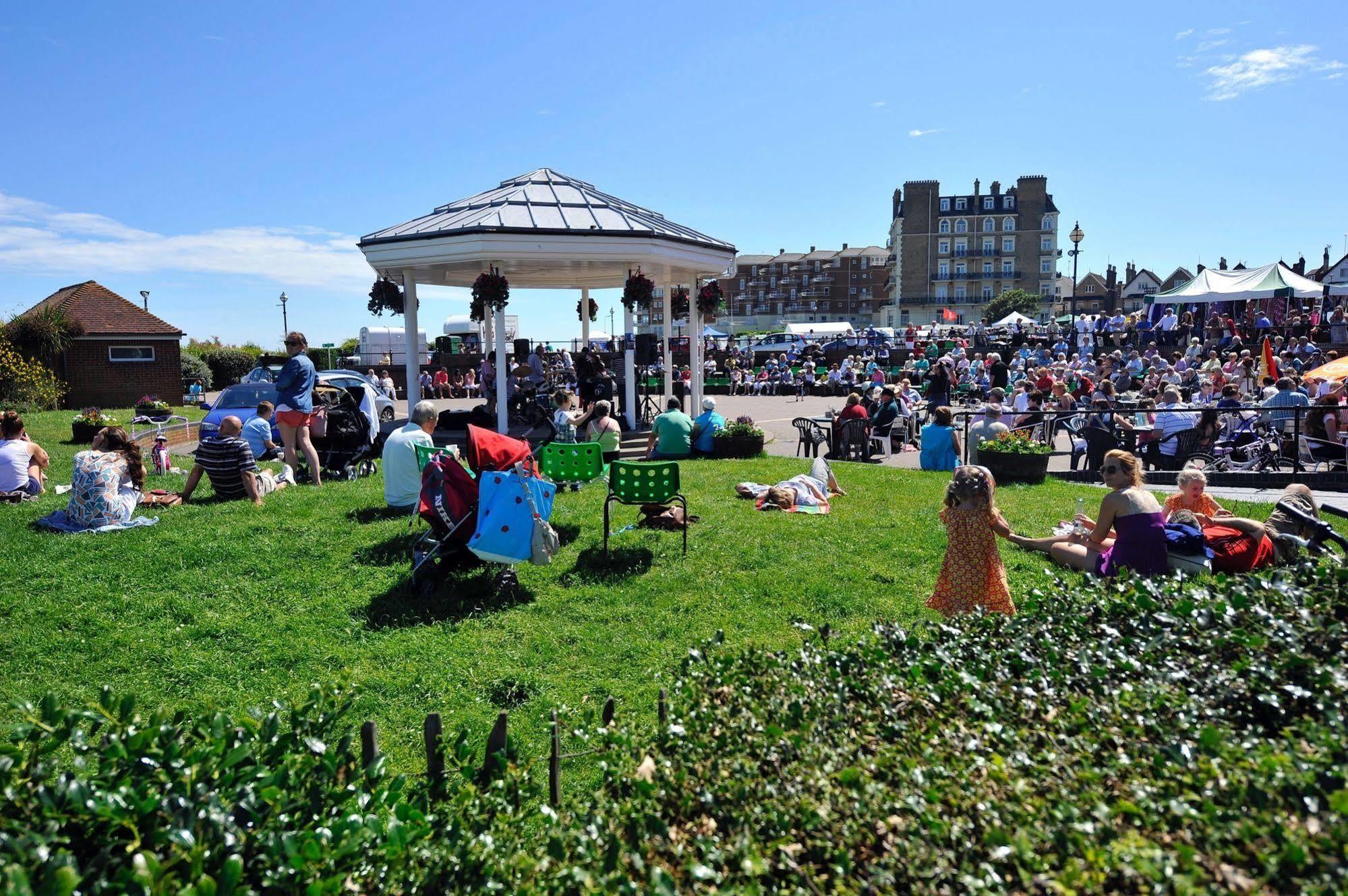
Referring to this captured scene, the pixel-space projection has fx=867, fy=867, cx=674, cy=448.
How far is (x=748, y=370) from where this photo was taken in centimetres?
3775

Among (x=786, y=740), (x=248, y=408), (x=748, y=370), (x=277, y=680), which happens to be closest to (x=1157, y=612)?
(x=786, y=740)

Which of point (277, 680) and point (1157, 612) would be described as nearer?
point (1157, 612)

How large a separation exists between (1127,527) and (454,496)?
4.79 m

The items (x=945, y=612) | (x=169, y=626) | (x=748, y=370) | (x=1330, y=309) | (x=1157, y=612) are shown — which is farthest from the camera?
(x=748, y=370)

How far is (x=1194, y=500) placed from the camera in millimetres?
6719

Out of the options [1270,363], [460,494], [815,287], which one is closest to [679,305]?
[460,494]

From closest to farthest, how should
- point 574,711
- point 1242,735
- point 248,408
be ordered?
point 1242,735 < point 574,711 < point 248,408

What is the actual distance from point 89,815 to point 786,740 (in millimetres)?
1965

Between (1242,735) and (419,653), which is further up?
(1242,735)

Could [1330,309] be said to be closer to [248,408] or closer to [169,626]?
[248,408]

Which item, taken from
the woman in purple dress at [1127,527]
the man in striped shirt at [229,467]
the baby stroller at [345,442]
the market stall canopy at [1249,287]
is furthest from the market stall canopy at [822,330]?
the woman in purple dress at [1127,527]

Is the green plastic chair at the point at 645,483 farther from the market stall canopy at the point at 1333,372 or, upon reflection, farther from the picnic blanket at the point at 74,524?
the market stall canopy at the point at 1333,372

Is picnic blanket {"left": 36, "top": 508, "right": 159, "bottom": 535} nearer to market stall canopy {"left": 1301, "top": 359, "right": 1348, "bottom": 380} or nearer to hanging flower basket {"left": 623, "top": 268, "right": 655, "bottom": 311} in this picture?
hanging flower basket {"left": 623, "top": 268, "right": 655, "bottom": 311}

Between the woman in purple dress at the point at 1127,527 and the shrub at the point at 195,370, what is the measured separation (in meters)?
36.6
